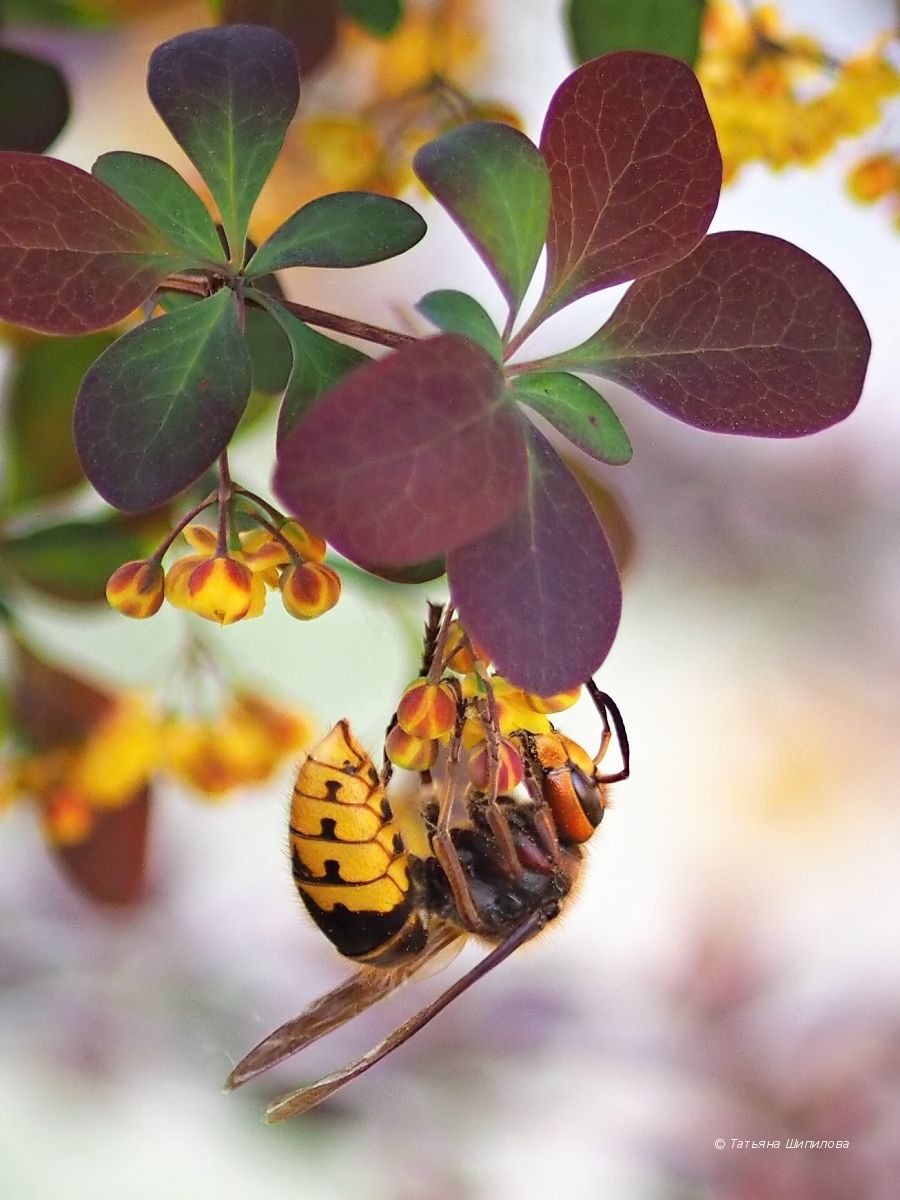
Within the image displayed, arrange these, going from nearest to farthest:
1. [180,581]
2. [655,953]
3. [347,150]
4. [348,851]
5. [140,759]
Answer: [180,581], [348,851], [347,150], [140,759], [655,953]

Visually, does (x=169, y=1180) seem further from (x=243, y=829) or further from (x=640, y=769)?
(x=640, y=769)

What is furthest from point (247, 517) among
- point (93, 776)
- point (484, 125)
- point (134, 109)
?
point (134, 109)

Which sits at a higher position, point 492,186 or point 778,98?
point 778,98

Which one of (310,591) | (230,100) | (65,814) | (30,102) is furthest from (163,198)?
(65,814)

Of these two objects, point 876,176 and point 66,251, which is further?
point 876,176

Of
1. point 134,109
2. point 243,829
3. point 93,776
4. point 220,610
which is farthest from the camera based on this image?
point 243,829

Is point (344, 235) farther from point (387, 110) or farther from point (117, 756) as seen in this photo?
point (117, 756)
